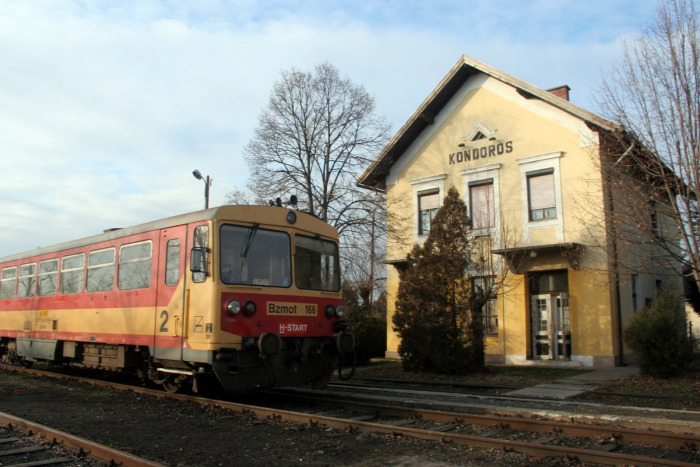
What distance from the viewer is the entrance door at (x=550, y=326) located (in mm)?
16734

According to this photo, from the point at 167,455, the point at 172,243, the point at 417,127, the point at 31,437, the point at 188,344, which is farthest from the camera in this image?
the point at 417,127

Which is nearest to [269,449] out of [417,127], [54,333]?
[54,333]

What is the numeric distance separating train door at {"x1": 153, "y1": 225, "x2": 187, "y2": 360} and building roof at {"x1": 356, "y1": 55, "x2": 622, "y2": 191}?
1149cm

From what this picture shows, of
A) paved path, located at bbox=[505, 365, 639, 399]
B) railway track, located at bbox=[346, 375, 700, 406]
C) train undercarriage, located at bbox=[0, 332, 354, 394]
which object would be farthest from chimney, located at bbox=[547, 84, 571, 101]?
train undercarriage, located at bbox=[0, 332, 354, 394]

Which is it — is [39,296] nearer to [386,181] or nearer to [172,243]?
[172,243]

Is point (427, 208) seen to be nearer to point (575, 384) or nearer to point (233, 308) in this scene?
point (575, 384)

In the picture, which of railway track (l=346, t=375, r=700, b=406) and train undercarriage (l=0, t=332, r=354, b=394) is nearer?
→ train undercarriage (l=0, t=332, r=354, b=394)

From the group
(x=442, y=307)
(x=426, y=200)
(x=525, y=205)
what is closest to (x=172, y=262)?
(x=442, y=307)

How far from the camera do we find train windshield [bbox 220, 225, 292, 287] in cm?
858

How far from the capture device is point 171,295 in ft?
30.1

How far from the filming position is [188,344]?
8633 millimetres

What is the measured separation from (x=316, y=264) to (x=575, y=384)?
665 cm

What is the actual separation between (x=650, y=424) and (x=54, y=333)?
11942mm

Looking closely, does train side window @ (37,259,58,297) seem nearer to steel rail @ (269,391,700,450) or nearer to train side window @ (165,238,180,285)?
train side window @ (165,238,180,285)
